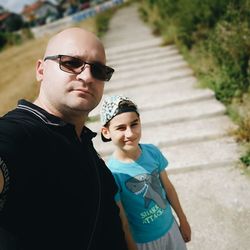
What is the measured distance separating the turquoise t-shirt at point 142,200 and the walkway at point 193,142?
1198 millimetres

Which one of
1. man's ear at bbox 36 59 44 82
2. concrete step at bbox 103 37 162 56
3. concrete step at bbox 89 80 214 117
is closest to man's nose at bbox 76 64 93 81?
man's ear at bbox 36 59 44 82

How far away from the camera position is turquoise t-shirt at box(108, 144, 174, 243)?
209 cm

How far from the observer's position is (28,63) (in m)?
13.8

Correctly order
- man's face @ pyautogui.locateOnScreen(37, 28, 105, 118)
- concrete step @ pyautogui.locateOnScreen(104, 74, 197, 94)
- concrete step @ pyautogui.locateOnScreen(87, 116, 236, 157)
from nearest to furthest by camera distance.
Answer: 1. man's face @ pyautogui.locateOnScreen(37, 28, 105, 118)
2. concrete step @ pyautogui.locateOnScreen(87, 116, 236, 157)
3. concrete step @ pyautogui.locateOnScreen(104, 74, 197, 94)

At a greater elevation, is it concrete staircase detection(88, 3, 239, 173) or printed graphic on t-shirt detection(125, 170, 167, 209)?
printed graphic on t-shirt detection(125, 170, 167, 209)

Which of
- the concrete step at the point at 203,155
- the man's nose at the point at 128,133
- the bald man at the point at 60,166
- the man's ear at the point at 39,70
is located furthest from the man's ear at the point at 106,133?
the concrete step at the point at 203,155

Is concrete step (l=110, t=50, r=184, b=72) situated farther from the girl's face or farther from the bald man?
the bald man

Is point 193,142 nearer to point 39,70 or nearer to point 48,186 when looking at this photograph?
point 39,70

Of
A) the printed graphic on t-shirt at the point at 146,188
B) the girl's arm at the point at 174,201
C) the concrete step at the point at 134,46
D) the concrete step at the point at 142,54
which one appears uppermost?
the printed graphic on t-shirt at the point at 146,188

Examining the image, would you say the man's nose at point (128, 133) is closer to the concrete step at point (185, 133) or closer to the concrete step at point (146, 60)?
the concrete step at point (185, 133)

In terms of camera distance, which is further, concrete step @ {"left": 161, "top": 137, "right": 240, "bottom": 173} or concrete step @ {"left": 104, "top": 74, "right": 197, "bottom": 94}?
concrete step @ {"left": 104, "top": 74, "right": 197, "bottom": 94}

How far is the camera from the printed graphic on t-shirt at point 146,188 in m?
2.09

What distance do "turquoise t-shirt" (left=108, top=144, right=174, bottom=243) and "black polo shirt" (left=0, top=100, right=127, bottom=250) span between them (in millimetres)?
580

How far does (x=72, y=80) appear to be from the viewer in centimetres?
156
